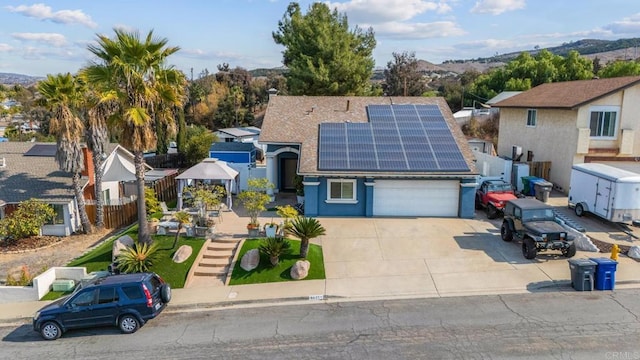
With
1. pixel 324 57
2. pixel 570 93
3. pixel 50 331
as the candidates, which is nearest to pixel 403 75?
pixel 324 57

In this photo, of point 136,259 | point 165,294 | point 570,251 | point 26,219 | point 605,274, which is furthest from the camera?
point 26,219

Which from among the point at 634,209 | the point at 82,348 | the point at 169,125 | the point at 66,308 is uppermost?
the point at 169,125

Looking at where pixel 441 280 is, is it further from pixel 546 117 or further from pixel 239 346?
pixel 546 117

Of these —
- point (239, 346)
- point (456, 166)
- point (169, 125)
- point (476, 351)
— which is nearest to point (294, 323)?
point (239, 346)

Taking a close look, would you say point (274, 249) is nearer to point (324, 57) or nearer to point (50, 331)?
point (50, 331)

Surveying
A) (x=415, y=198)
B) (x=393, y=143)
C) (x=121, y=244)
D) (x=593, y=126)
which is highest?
(x=593, y=126)

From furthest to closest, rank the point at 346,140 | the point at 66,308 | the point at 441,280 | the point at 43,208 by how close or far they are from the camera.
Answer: the point at 346,140 → the point at 43,208 → the point at 441,280 → the point at 66,308

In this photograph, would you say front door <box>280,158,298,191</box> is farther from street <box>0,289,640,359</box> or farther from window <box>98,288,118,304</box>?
window <box>98,288,118,304</box>
